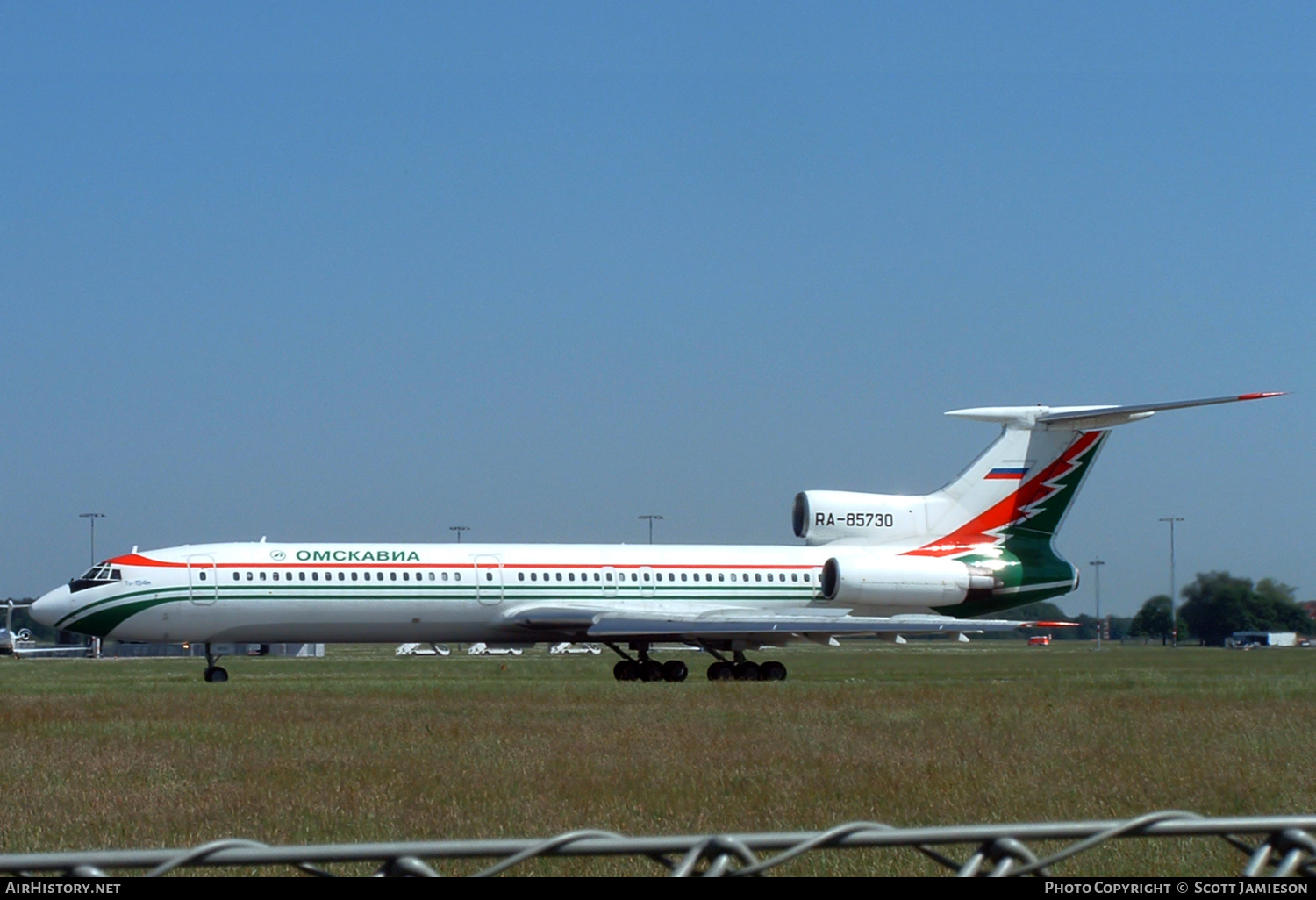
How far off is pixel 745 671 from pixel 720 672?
0.77 m

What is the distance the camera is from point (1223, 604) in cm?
5812

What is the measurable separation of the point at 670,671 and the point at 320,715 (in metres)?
15.0

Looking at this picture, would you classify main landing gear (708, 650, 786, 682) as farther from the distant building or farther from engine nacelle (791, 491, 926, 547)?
the distant building

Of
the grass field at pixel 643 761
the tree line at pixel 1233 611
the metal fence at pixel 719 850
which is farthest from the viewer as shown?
the tree line at pixel 1233 611

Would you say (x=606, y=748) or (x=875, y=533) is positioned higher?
(x=875, y=533)

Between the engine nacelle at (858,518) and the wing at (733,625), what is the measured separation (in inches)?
93.5

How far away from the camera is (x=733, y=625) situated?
112ft

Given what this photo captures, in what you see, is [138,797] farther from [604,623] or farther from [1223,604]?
[1223,604]

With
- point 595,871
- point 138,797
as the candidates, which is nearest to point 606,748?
point 138,797

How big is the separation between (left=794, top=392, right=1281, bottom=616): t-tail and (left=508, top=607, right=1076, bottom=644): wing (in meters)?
2.17

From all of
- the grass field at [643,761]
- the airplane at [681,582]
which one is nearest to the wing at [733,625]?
the airplane at [681,582]

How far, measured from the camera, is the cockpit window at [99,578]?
3478cm

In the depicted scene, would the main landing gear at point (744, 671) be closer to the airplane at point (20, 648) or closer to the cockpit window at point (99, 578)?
the cockpit window at point (99, 578)

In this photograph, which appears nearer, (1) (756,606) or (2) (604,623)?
(2) (604,623)
